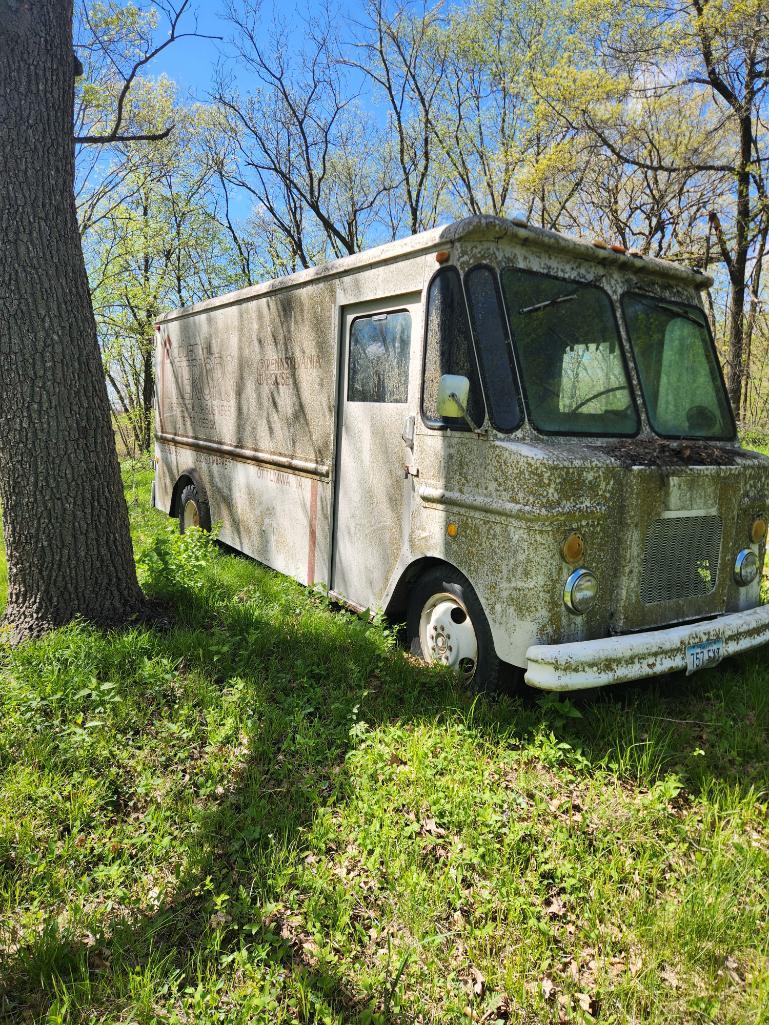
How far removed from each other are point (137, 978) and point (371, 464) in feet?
10.3

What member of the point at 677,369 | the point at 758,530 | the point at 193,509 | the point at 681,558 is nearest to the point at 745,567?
Answer: the point at 758,530

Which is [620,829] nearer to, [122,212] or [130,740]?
[130,740]

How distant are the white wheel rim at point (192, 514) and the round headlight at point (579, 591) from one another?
5324 millimetres

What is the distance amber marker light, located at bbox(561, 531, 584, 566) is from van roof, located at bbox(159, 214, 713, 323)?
1682 mm

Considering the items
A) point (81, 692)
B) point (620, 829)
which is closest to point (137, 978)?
point (81, 692)

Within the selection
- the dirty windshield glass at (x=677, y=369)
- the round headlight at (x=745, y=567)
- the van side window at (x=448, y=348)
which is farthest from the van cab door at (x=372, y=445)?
the round headlight at (x=745, y=567)

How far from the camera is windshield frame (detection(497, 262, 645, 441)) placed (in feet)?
11.7

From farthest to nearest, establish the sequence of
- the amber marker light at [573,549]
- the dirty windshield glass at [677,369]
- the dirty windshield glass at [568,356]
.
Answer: the dirty windshield glass at [677,369] < the dirty windshield glass at [568,356] < the amber marker light at [573,549]

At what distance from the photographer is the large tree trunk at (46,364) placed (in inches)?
158

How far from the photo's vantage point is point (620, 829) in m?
2.88

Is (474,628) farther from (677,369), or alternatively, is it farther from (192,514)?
(192,514)

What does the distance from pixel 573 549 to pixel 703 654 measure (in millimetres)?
952

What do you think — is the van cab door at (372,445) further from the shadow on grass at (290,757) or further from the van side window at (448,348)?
the shadow on grass at (290,757)

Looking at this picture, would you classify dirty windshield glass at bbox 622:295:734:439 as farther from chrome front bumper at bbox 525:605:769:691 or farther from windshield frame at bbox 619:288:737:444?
chrome front bumper at bbox 525:605:769:691
